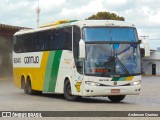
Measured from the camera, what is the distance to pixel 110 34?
66.1ft

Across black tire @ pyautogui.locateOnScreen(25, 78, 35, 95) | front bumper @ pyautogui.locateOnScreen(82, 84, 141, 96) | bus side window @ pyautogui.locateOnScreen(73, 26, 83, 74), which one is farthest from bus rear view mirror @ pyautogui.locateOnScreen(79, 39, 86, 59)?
black tire @ pyautogui.locateOnScreen(25, 78, 35, 95)

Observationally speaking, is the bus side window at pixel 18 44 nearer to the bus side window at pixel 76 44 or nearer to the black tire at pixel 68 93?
the black tire at pixel 68 93

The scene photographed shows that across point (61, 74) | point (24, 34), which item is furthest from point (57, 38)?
point (24, 34)

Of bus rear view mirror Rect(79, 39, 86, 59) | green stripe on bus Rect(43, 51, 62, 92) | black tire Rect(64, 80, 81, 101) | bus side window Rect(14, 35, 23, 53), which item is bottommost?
black tire Rect(64, 80, 81, 101)

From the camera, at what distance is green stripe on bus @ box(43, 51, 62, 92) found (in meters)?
22.3

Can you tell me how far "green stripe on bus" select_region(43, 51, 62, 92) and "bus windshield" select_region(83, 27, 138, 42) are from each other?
242 cm

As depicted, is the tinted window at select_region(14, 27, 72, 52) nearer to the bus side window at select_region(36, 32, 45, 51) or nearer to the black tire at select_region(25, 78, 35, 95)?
the bus side window at select_region(36, 32, 45, 51)

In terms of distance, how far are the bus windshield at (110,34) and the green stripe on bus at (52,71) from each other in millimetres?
2419

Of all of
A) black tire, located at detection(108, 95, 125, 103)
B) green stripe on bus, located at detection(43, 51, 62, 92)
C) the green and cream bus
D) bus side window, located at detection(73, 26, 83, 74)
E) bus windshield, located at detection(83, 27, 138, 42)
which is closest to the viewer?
the green and cream bus

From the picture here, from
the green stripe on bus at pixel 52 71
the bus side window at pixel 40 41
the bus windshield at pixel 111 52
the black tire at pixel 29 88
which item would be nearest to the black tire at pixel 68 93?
the green stripe on bus at pixel 52 71

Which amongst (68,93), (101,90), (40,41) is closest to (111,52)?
(101,90)

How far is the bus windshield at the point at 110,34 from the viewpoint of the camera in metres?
19.8

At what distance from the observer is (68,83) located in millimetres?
21109

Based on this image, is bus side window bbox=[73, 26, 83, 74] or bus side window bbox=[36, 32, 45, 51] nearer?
bus side window bbox=[73, 26, 83, 74]
